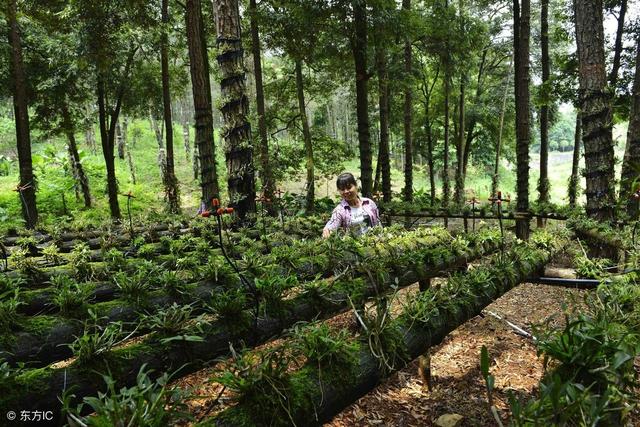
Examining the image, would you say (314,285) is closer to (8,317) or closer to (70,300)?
(70,300)

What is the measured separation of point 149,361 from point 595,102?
6342 millimetres

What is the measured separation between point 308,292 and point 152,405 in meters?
1.58

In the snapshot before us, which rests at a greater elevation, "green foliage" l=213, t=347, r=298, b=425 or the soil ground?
"green foliage" l=213, t=347, r=298, b=425

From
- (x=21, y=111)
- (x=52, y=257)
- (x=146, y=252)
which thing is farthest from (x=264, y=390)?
(x=21, y=111)

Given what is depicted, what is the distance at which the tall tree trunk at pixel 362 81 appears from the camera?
8.89m

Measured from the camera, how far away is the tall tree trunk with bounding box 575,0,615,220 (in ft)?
17.5

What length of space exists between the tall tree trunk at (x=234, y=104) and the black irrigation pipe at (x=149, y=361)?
3.87m

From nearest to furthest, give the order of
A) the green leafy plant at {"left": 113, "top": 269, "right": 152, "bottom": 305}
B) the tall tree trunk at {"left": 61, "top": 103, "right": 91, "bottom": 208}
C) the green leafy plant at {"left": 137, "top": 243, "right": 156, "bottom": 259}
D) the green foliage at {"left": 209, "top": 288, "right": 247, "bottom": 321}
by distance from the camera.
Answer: the green foliage at {"left": 209, "top": 288, "right": 247, "bottom": 321} < the green leafy plant at {"left": 113, "top": 269, "right": 152, "bottom": 305} < the green leafy plant at {"left": 137, "top": 243, "right": 156, "bottom": 259} < the tall tree trunk at {"left": 61, "top": 103, "right": 91, "bottom": 208}

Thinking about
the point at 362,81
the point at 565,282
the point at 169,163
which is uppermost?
the point at 362,81

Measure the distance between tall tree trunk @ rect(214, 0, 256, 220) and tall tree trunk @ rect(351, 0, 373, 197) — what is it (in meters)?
3.41

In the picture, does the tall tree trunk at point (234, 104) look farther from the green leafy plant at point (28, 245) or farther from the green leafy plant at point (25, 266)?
the green leafy plant at point (25, 266)

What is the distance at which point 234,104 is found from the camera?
610cm

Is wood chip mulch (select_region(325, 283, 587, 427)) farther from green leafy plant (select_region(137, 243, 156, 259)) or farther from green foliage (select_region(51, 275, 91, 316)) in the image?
green leafy plant (select_region(137, 243, 156, 259))

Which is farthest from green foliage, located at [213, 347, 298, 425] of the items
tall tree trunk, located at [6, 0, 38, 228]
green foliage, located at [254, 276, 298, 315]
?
tall tree trunk, located at [6, 0, 38, 228]
